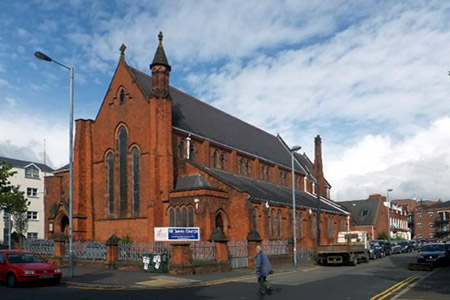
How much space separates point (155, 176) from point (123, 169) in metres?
4.34

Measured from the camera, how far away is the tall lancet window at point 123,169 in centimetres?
3850

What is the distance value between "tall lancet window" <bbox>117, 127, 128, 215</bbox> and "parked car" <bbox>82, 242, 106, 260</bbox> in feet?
23.8

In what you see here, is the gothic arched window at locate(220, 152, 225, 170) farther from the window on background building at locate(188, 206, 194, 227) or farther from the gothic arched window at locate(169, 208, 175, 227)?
the window on background building at locate(188, 206, 194, 227)

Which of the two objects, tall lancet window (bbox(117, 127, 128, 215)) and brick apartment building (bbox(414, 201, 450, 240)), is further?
brick apartment building (bbox(414, 201, 450, 240))

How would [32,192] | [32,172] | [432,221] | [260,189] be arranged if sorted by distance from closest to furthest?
[260,189], [32,192], [32,172], [432,221]

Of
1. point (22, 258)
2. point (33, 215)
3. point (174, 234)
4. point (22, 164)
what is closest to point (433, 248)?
point (174, 234)

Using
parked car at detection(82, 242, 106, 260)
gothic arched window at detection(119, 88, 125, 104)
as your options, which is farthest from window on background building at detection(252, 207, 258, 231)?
gothic arched window at detection(119, 88, 125, 104)

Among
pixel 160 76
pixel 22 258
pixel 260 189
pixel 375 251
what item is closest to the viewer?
pixel 22 258

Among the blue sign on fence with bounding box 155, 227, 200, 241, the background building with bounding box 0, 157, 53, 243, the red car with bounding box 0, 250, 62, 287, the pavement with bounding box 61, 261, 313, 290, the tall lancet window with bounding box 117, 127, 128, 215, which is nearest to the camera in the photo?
the red car with bounding box 0, 250, 62, 287

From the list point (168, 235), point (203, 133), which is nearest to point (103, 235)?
point (203, 133)

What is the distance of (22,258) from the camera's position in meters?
20.4

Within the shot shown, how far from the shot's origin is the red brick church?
35938 mm

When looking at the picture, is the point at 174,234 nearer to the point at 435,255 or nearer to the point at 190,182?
the point at 190,182

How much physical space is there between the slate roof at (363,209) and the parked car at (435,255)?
1876 inches
